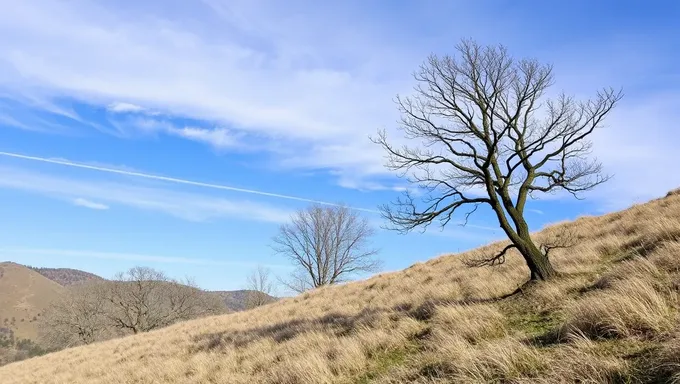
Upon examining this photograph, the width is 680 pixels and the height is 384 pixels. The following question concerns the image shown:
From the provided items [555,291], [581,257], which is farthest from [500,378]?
[581,257]

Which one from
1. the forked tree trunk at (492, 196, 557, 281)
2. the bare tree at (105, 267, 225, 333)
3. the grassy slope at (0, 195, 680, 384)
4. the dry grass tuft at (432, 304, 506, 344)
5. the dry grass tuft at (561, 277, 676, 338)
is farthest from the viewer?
the bare tree at (105, 267, 225, 333)

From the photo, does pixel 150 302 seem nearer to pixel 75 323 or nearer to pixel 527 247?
pixel 75 323

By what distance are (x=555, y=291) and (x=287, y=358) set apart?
559 centimetres

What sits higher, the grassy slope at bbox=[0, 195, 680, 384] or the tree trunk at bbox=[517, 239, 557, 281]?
the tree trunk at bbox=[517, 239, 557, 281]

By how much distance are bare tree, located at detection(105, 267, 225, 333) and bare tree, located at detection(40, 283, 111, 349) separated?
182cm

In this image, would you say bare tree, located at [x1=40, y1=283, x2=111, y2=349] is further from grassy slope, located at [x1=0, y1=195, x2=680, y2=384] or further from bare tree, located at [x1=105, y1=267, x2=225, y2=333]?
grassy slope, located at [x1=0, y1=195, x2=680, y2=384]

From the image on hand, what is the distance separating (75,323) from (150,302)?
1007cm

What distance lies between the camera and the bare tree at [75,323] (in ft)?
179

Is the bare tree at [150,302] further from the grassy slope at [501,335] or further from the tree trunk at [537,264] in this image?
the tree trunk at [537,264]

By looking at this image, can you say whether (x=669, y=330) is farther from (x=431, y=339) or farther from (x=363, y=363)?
(x=363, y=363)

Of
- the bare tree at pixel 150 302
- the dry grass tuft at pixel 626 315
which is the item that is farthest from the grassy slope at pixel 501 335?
the bare tree at pixel 150 302

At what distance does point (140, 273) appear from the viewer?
194ft

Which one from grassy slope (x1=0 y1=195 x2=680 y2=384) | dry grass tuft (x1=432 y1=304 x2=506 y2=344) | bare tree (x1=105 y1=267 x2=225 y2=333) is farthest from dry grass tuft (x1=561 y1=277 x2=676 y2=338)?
bare tree (x1=105 y1=267 x2=225 y2=333)

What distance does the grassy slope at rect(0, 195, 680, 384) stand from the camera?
15.1 ft
